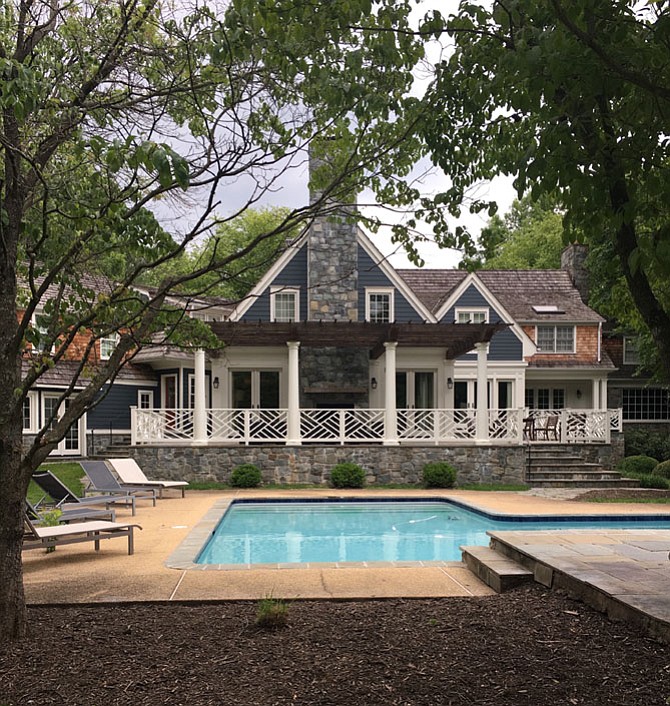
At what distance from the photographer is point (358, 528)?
1366 centimetres

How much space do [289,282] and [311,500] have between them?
26.9 feet

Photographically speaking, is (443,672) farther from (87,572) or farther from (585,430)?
(585,430)

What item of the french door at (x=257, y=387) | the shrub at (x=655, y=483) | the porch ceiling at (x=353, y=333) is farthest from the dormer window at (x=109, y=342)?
the shrub at (x=655, y=483)

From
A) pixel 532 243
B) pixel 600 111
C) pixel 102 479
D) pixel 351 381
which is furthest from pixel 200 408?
pixel 532 243

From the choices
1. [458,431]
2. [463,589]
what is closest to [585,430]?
[458,431]

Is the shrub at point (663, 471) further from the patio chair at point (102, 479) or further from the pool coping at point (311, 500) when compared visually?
the patio chair at point (102, 479)

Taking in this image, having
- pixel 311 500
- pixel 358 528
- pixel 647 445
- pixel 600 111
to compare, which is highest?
pixel 600 111

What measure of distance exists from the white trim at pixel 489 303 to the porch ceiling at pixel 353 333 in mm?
6784

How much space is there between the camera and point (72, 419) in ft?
16.5

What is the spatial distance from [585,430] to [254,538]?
12.8 metres

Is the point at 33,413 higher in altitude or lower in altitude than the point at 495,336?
lower

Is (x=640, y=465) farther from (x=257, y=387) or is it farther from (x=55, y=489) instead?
(x=55, y=489)

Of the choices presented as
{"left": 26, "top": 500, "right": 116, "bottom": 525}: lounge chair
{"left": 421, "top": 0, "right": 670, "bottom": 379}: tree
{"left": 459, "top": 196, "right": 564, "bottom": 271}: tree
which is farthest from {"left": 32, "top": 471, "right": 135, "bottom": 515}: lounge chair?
{"left": 459, "top": 196, "right": 564, "bottom": 271}: tree

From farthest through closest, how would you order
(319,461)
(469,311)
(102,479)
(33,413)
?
(469,311)
(33,413)
(319,461)
(102,479)
